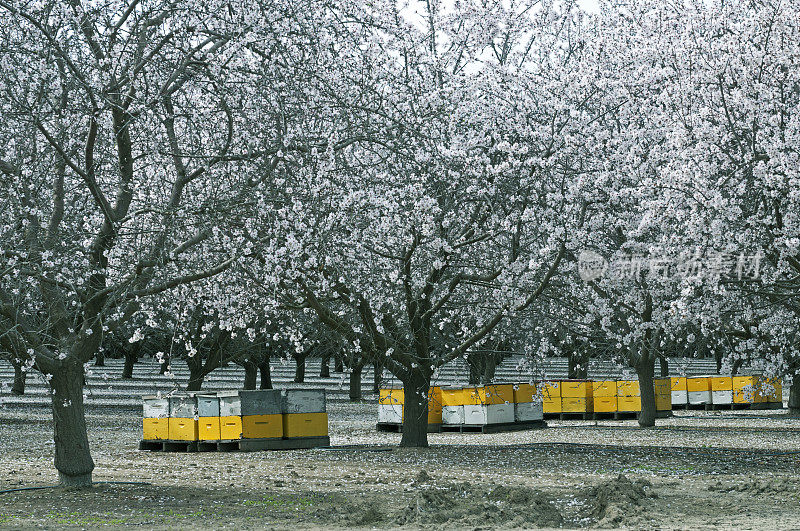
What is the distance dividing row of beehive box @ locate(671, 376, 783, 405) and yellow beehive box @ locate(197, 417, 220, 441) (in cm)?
1875

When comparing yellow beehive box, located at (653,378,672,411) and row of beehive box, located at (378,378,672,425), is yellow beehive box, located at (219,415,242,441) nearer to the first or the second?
row of beehive box, located at (378,378,672,425)

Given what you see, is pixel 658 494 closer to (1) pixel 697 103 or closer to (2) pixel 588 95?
(1) pixel 697 103

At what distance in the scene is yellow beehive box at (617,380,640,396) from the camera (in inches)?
1129

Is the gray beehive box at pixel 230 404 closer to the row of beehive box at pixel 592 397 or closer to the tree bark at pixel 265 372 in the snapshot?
the row of beehive box at pixel 592 397

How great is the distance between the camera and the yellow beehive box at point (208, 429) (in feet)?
64.6

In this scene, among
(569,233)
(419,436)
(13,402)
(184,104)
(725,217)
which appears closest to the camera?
(725,217)

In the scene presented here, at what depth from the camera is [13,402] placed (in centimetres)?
3422

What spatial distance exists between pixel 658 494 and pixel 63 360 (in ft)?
26.0

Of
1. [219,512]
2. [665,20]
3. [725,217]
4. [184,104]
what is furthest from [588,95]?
[219,512]

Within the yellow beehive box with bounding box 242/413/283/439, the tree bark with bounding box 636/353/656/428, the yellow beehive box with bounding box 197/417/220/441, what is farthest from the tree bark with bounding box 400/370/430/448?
the tree bark with bounding box 636/353/656/428

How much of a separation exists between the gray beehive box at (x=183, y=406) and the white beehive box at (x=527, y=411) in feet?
29.3

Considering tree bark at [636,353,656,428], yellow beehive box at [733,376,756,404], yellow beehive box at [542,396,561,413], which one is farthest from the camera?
yellow beehive box at [733,376,756,404]

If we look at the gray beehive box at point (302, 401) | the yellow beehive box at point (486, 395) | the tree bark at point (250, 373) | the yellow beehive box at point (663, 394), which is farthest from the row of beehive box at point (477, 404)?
the tree bark at point (250, 373)

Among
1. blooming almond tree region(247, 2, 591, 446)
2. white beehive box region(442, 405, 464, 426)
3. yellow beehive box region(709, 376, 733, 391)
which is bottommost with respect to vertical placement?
white beehive box region(442, 405, 464, 426)
